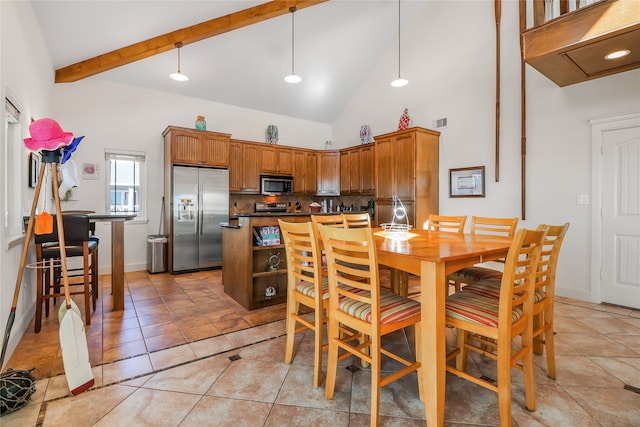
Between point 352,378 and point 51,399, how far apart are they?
1764mm

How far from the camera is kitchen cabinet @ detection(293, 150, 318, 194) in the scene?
21.3ft

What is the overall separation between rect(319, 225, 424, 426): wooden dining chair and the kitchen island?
1634 millimetres

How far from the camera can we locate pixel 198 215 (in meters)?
5.16

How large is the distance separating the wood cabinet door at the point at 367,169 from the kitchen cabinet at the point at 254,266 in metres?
2.75

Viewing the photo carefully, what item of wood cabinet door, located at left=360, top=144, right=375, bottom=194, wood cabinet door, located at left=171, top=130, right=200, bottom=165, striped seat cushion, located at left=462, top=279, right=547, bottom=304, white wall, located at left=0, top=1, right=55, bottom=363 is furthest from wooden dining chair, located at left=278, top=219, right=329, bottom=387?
wood cabinet door, located at left=360, top=144, right=375, bottom=194

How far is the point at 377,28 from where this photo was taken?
539 centimetres

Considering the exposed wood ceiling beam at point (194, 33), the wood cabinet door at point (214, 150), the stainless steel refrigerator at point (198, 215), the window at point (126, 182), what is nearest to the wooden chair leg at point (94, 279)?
the stainless steel refrigerator at point (198, 215)

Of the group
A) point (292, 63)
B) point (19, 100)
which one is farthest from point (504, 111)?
point (19, 100)

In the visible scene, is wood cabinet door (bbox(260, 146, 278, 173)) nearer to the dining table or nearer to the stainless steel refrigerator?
the stainless steel refrigerator

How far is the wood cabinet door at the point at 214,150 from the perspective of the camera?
17.0 ft

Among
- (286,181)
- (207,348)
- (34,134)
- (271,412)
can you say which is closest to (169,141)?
(286,181)

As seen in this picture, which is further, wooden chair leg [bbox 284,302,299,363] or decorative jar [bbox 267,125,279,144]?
decorative jar [bbox 267,125,279,144]

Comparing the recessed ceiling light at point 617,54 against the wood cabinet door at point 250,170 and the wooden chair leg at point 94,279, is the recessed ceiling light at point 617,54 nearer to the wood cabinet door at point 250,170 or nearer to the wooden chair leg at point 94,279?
the wood cabinet door at point 250,170

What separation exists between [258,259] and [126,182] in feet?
10.7
